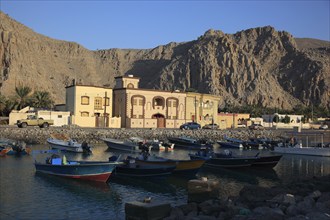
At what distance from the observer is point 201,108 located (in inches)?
3334

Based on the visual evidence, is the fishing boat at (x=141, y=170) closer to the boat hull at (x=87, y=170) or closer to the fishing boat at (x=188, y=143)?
the boat hull at (x=87, y=170)

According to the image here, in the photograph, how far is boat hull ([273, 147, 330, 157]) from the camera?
172ft

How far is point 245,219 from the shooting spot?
15.0 meters

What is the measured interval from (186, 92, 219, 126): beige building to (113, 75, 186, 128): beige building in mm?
1568

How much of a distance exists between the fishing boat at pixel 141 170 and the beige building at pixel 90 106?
142 feet

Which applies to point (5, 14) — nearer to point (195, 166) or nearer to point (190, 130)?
point (190, 130)

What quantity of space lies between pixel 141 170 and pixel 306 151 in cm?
3263

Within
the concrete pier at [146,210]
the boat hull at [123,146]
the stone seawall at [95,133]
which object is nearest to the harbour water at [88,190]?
the concrete pier at [146,210]

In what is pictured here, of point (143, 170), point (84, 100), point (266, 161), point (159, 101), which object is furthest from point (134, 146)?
point (159, 101)

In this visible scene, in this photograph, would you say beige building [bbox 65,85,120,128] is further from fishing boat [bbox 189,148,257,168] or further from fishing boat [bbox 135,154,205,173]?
fishing boat [bbox 135,154,205,173]

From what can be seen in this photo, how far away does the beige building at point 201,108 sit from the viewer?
82.9m

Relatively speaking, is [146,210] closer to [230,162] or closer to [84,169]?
[84,169]

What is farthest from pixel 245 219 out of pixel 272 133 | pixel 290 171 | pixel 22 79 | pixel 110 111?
pixel 22 79

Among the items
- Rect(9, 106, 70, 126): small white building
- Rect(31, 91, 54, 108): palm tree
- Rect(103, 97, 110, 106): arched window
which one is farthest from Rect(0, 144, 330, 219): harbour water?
Rect(31, 91, 54, 108): palm tree
